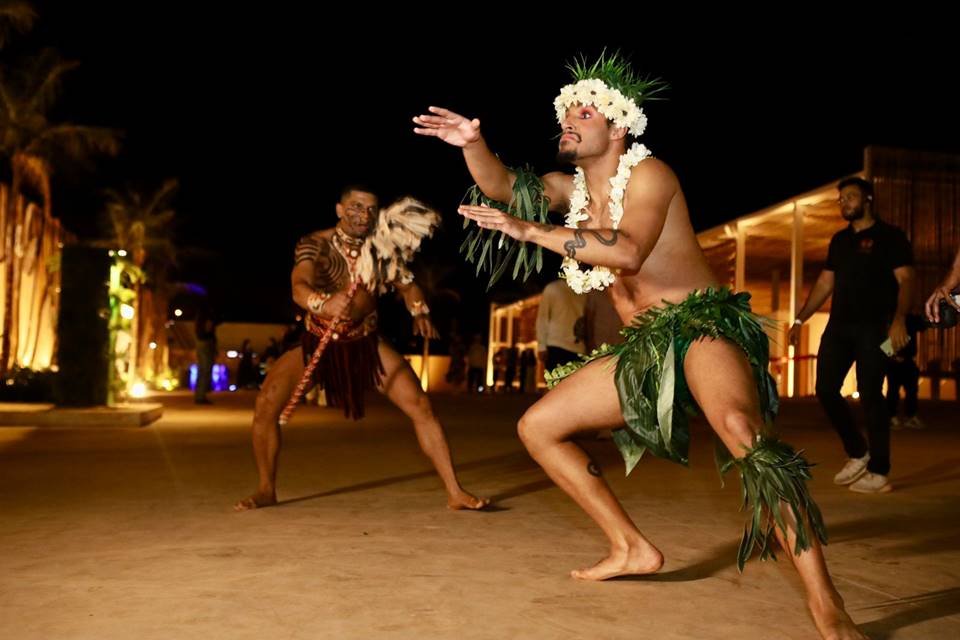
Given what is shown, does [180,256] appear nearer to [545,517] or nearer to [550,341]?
[550,341]

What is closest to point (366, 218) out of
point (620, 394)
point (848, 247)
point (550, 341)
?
point (620, 394)

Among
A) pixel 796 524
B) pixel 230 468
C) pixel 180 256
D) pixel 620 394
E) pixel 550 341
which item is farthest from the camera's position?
pixel 180 256

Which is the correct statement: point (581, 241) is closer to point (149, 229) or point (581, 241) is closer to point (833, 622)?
point (833, 622)

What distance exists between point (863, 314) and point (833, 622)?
12.4ft

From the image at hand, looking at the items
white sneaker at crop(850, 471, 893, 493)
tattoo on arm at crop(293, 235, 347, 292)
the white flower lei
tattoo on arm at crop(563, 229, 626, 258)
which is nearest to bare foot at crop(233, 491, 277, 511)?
tattoo on arm at crop(293, 235, 347, 292)

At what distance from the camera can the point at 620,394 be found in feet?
11.6

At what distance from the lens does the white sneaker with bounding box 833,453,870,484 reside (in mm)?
6617

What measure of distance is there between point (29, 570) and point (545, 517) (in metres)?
2.42

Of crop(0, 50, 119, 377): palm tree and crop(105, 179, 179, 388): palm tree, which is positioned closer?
crop(0, 50, 119, 377): palm tree

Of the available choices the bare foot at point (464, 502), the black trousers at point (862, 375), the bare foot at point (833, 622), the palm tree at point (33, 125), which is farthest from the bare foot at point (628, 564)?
the palm tree at point (33, 125)

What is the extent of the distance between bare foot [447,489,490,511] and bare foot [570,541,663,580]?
1.76 meters

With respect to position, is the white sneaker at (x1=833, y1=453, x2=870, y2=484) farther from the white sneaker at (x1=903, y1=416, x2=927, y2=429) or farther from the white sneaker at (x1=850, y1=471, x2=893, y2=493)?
the white sneaker at (x1=903, y1=416, x2=927, y2=429)

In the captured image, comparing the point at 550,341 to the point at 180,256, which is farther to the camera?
the point at 180,256

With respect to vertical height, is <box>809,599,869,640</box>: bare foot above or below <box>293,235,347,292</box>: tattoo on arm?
below
